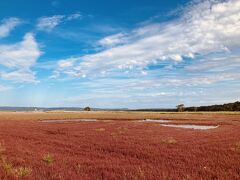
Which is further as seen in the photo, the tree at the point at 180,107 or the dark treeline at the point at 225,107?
the tree at the point at 180,107

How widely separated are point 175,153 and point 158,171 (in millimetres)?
5595

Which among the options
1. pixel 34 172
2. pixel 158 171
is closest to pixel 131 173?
pixel 158 171

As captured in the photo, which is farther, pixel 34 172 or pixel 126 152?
pixel 126 152

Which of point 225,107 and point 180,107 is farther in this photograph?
point 180,107

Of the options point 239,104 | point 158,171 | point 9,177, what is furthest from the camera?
point 239,104

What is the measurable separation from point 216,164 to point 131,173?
454 centimetres

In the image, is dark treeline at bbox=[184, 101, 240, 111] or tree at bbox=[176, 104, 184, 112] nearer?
dark treeline at bbox=[184, 101, 240, 111]

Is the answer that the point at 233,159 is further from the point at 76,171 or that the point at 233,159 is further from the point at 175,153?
the point at 76,171

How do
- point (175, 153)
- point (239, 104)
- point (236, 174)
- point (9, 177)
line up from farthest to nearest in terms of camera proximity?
point (239, 104) < point (175, 153) < point (236, 174) < point (9, 177)

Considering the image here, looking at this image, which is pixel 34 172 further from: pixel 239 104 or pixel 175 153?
pixel 239 104

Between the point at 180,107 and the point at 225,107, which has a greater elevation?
the point at 180,107

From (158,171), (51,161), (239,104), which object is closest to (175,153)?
(158,171)

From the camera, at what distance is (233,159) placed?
14141mm

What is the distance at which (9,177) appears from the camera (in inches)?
378
